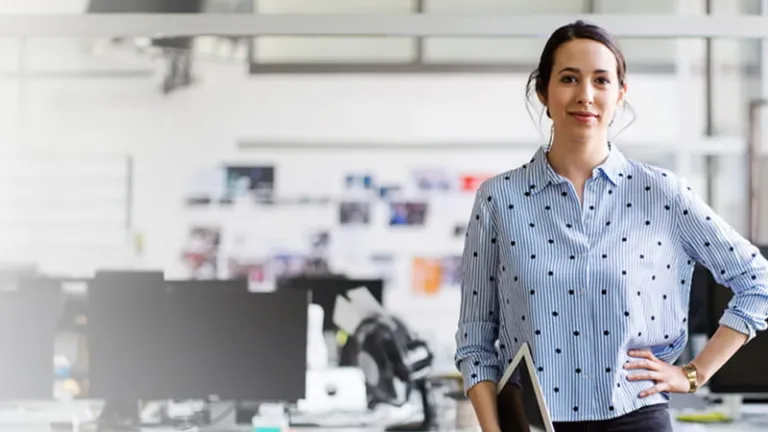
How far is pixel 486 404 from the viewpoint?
61.5 inches

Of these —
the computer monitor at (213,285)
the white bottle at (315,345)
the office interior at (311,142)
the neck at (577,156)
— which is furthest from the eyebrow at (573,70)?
the office interior at (311,142)

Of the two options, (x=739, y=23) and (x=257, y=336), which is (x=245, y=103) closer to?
(x=257, y=336)

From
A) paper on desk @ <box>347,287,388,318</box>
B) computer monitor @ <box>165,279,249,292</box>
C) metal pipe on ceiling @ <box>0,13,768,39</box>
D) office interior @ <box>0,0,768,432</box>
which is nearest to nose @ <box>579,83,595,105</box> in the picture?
metal pipe on ceiling @ <box>0,13,768,39</box>

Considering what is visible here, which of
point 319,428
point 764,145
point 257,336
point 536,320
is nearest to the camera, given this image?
point 536,320

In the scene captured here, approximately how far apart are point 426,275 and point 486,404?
16.5ft

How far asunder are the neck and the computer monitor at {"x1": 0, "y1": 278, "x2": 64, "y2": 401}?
6.26 ft

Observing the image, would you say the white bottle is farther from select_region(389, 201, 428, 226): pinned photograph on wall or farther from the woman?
select_region(389, 201, 428, 226): pinned photograph on wall

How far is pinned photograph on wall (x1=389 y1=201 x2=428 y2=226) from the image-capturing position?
6648 millimetres

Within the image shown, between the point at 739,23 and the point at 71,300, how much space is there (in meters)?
2.21

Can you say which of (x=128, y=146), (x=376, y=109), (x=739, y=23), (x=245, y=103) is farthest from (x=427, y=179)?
(x=739, y=23)

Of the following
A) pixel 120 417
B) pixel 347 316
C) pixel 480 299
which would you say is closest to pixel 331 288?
pixel 347 316

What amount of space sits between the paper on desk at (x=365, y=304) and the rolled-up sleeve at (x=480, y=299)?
195 centimetres

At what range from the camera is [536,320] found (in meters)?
1.51

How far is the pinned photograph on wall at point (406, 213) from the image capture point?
6648 mm
